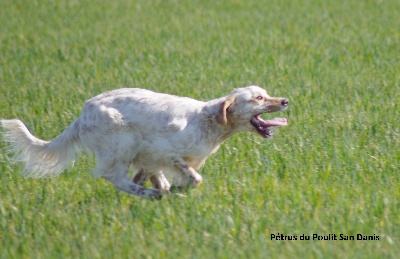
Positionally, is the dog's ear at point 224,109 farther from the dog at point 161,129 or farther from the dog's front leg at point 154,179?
the dog's front leg at point 154,179

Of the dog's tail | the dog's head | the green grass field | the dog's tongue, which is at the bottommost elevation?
the green grass field

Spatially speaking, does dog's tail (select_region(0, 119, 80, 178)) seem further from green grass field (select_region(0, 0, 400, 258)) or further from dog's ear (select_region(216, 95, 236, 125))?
dog's ear (select_region(216, 95, 236, 125))

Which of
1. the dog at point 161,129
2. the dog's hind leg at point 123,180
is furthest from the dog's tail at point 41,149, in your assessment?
the dog's hind leg at point 123,180

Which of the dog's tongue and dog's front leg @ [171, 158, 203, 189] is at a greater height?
the dog's tongue

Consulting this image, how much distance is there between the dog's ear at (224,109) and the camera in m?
6.84

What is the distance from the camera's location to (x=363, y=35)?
15734mm

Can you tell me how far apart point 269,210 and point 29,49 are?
10.1 metres

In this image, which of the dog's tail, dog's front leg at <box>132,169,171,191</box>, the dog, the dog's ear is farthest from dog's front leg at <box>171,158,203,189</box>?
the dog's tail

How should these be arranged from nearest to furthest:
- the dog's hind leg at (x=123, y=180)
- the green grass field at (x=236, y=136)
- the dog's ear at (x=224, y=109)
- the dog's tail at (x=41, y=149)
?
the green grass field at (x=236, y=136) → the dog's ear at (x=224, y=109) → the dog's hind leg at (x=123, y=180) → the dog's tail at (x=41, y=149)

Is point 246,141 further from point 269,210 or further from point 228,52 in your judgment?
point 228,52

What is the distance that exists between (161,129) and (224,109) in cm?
58

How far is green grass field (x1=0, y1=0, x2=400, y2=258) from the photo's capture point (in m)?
5.84

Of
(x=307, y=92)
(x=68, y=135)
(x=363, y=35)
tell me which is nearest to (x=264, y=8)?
(x=363, y=35)

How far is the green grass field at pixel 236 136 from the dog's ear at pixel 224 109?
635 mm
